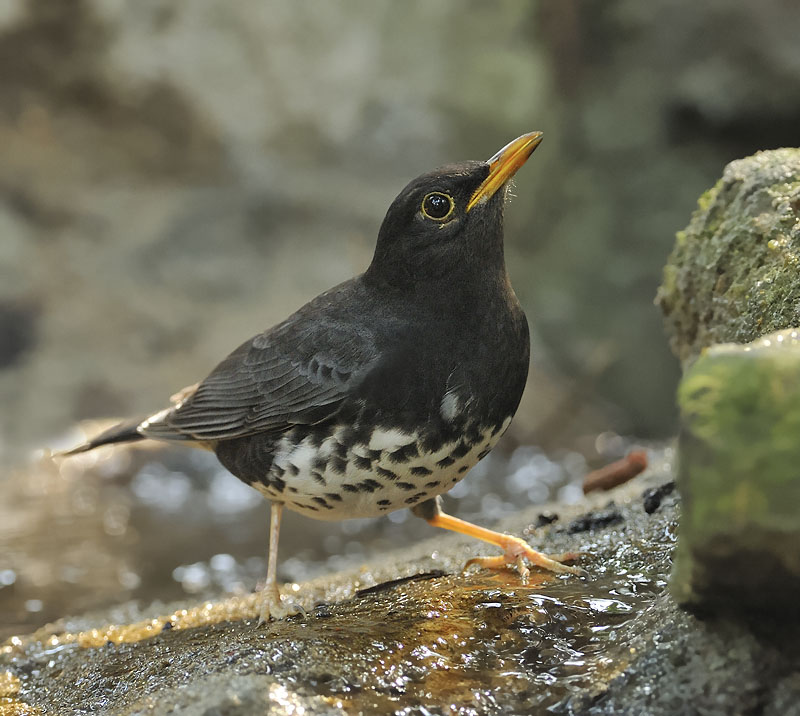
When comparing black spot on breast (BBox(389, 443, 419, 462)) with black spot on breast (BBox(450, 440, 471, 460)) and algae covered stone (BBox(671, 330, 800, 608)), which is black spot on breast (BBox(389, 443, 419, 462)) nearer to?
black spot on breast (BBox(450, 440, 471, 460))

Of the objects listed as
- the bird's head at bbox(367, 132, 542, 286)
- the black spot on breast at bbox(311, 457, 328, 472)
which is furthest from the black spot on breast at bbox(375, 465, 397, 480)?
the bird's head at bbox(367, 132, 542, 286)

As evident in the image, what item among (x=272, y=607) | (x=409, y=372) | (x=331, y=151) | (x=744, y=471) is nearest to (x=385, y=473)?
(x=409, y=372)

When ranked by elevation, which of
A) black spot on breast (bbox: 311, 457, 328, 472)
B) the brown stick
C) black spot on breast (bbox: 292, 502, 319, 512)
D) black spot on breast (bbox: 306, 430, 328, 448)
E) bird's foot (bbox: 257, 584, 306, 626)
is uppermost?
black spot on breast (bbox: 306, 430, 328, 448)

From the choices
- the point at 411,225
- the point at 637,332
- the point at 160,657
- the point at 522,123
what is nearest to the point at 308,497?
the point at 160,657

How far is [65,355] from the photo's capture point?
404 inches

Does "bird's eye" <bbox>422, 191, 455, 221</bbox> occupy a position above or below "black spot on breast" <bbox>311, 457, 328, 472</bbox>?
above

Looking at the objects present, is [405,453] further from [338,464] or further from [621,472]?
[621,472]

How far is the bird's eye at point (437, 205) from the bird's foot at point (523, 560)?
4.92ft

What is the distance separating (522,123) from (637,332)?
10.2 feet

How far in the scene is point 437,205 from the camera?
3811mm

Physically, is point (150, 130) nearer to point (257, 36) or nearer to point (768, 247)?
point (257, 36)

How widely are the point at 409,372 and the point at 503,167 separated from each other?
97 centimetres

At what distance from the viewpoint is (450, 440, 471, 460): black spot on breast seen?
3.62 m

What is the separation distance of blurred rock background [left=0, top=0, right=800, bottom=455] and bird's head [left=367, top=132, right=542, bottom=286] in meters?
6.39
